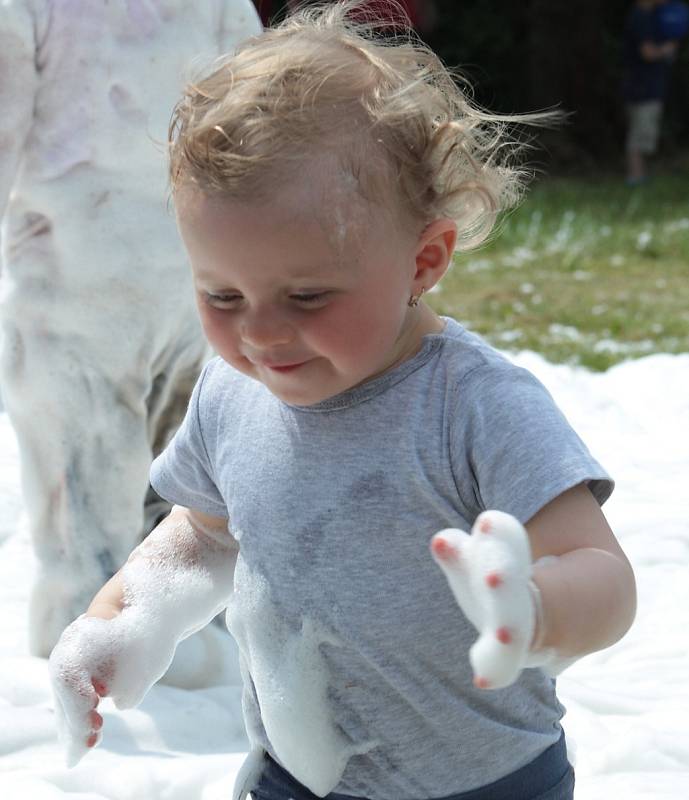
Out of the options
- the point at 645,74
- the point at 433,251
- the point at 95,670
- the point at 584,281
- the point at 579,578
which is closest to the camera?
the point at 579,578

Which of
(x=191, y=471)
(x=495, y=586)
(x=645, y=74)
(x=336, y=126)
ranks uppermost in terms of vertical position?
(x=336, y=126)

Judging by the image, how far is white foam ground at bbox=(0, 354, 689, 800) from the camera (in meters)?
2.23

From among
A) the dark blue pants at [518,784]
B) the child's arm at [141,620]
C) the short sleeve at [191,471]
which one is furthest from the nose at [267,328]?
the dark blue pants at [518,784]

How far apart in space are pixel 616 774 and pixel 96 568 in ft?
3.33

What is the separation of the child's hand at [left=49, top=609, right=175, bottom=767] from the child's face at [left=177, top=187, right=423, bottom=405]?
397mm

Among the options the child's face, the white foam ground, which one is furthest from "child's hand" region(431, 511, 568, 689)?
the white foam ground

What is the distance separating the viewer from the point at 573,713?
251 cm

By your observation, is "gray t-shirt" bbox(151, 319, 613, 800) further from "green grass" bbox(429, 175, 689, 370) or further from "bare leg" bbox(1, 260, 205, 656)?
"green grass" bbox(429, 175, 689, 370)

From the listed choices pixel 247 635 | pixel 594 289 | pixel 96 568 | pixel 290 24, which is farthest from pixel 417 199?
pixel 594 289

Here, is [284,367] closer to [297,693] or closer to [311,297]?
[311,297]

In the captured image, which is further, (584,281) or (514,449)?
(584,281)

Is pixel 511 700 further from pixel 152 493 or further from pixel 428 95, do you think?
pixel 152 493

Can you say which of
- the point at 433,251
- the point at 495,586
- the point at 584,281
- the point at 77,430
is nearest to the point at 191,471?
the point at 433,251

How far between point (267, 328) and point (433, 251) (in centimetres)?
22
